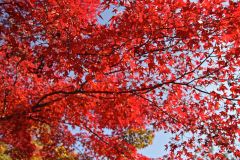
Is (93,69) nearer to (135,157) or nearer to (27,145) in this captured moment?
(135,157)

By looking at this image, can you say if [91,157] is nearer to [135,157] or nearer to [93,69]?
[135,157]

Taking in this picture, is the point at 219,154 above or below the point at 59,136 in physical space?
below

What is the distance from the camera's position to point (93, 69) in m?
7.78

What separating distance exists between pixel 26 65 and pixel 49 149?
3693mm

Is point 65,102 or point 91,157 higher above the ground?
point 65,102

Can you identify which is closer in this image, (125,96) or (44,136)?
(125,96)

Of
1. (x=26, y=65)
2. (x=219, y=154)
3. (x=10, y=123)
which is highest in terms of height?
(x=26, y=65)

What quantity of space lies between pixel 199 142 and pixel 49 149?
21.0 ft

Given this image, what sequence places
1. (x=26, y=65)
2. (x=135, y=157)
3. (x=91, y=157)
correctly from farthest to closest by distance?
(x=91, y=157) < (x=26, y=65) < (x=135, y=157)

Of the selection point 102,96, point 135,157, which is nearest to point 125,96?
point 102,96

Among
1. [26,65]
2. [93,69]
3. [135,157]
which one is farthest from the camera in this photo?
[26,65]

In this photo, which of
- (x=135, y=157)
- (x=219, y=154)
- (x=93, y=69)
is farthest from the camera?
(x=135, y=157)

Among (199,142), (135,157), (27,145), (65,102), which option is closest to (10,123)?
(65,102)

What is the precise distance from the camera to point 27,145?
46.5ft
